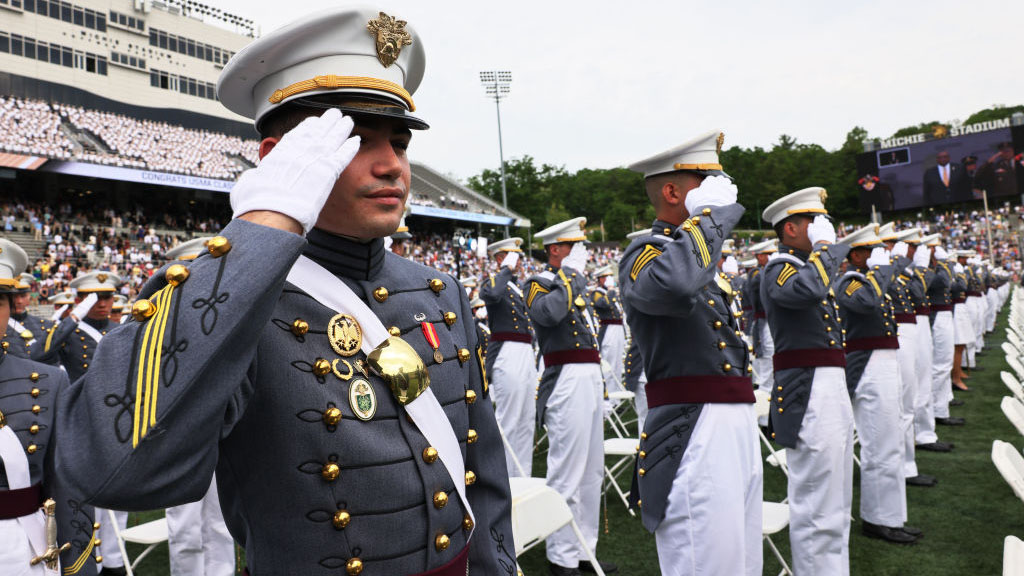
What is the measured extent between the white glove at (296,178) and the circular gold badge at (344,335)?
0.30 meters

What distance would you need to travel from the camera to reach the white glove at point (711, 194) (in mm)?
3322

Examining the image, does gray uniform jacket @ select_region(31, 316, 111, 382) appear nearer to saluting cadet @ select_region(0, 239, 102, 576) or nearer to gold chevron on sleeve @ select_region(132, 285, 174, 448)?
saluting cadet @ select_region(0, 239, 102, 576)

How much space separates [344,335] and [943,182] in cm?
5614

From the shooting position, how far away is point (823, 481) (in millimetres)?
4406

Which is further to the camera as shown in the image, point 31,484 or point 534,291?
point 534,291

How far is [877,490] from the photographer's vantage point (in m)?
5.73

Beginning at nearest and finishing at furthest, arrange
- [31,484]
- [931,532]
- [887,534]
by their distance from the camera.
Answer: [31,484], [887,534], [931,532]

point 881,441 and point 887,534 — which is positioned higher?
point 881,441

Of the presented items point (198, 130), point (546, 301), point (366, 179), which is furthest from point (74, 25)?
point (366, 179)

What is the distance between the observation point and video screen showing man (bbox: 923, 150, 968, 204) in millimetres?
47719

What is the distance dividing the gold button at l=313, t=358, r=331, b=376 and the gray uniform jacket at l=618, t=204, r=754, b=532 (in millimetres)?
1914

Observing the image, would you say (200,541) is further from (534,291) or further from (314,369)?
(314,369)

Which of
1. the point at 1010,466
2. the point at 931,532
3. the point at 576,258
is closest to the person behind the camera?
the point at 1010,466

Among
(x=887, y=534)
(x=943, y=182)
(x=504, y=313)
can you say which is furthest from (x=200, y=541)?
(x=943, y=182)
